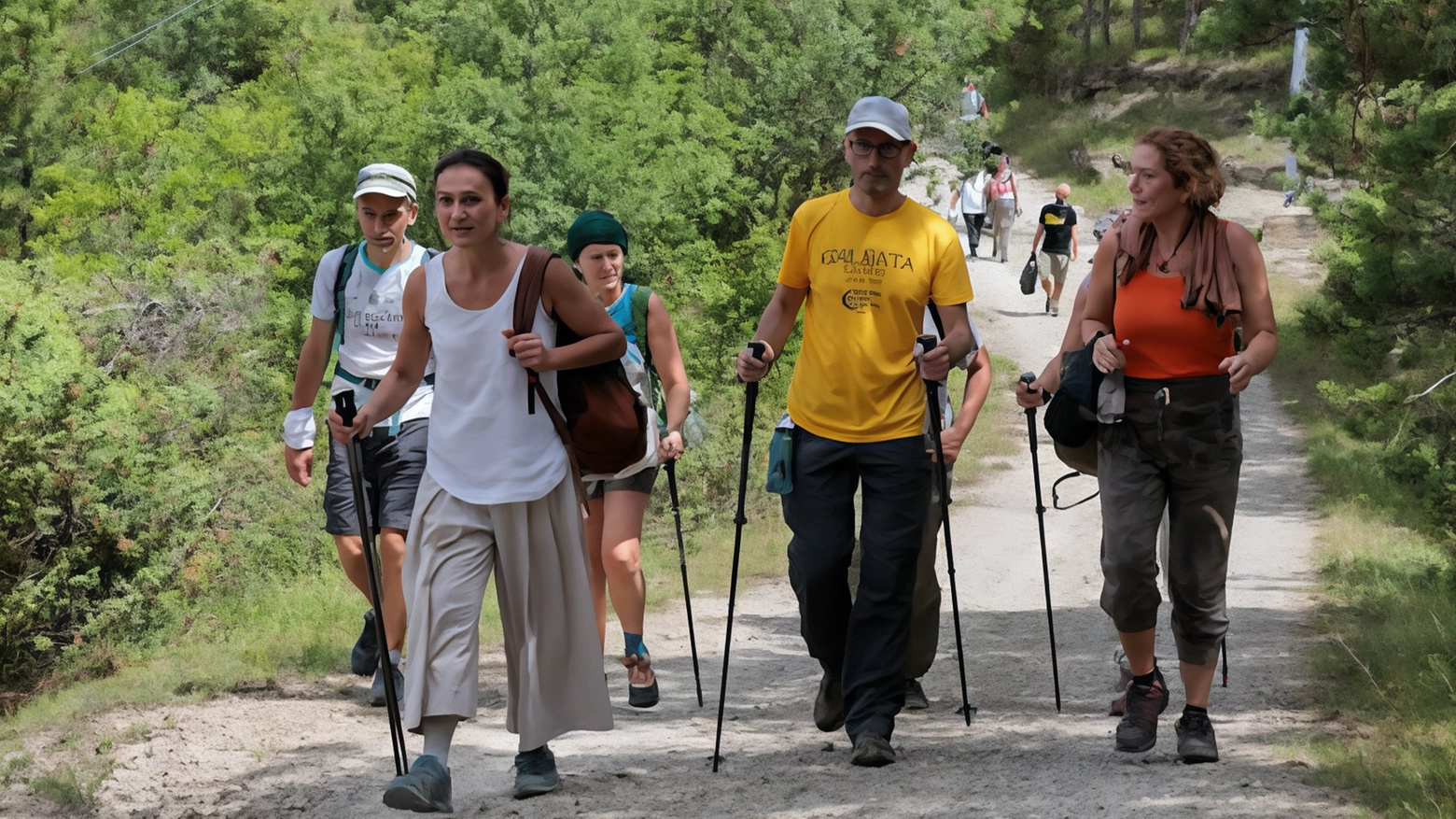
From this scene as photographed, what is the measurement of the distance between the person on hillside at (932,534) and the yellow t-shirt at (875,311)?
15 cm

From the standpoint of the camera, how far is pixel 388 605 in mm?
6375

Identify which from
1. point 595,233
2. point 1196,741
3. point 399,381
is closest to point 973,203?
point 595,233

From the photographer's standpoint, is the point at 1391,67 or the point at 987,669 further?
the point at 1391,67

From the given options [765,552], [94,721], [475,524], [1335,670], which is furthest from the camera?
[765,552]

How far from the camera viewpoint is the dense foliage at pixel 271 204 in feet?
33.2

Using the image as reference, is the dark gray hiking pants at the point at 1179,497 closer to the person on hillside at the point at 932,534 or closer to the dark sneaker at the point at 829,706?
the person on hillside at the point at 932,534

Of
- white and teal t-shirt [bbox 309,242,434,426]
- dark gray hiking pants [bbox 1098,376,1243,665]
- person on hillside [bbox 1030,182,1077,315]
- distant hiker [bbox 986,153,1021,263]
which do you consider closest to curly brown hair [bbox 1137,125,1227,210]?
dark gray hiking pants [bbox 1098,376,1243,665]

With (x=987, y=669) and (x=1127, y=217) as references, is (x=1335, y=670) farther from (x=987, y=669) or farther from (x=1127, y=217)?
(x=1127, y=217)

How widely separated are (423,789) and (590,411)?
127 centimetres

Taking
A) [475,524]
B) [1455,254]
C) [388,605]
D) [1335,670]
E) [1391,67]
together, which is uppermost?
[1391,67]

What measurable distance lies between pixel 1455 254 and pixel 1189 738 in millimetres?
4962

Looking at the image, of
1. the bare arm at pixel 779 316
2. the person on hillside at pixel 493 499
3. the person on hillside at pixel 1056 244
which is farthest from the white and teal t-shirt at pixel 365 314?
the person on hillside at pixel 1056 244

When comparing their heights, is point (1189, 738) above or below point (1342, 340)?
below

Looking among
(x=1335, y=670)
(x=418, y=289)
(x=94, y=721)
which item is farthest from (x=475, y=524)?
(x=1335, y=670)
